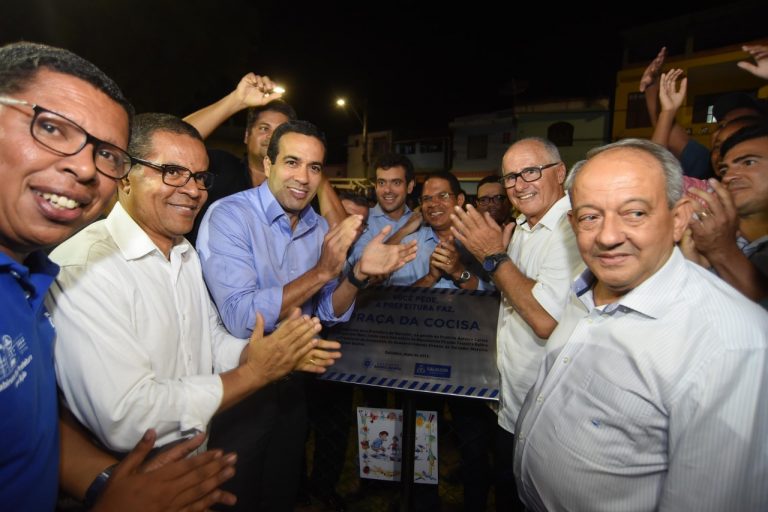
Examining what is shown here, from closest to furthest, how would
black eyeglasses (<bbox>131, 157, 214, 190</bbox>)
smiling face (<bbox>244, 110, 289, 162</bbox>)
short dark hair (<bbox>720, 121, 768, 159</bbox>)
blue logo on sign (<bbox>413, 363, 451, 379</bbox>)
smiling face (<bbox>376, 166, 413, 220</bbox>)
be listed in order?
black eyeglasses (<bbox>131, 157, 214, 190</bbox>), short dark hair (<bbox>720, 121, 768, 159</bbox>), blue logo on sign (<bbox>413, 363, 451, 379</bbox>), smiling face (<bbox>244, 110, 289, 162</bbox>), smiling face (<bbox>376, 166, 413, 220</bbox>)

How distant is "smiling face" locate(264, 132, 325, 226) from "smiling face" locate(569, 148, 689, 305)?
1.78 m

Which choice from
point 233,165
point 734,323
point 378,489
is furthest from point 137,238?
→ point 378,489

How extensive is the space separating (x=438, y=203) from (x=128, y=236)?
8.56 feet

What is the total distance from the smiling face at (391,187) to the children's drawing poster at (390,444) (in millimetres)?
2625

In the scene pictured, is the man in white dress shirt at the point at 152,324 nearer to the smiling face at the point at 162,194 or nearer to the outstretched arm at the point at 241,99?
the smiling face at the point at 162,194

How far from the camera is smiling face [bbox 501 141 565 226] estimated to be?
2895 millimetres

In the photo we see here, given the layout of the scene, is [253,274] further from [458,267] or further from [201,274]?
[458,267]

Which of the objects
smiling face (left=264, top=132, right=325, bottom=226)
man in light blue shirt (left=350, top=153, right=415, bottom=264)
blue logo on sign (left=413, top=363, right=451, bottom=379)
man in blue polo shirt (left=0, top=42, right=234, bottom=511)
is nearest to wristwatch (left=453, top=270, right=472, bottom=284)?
blue logo on sign (left=413, top=363, right=451, bottom=379)

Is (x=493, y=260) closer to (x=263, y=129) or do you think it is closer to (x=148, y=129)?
(x=148, y=129)

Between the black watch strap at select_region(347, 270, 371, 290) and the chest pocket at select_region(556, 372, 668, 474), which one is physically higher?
the black watch strap at select_region(347, 270, 371, 290)

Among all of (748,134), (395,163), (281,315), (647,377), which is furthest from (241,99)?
(748,134)

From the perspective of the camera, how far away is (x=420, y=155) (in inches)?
1325

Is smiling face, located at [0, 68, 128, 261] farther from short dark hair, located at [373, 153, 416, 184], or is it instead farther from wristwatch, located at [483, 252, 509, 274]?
short dark hair, located at [373, 153, 416, 184]

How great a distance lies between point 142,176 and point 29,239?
2.79 feet
